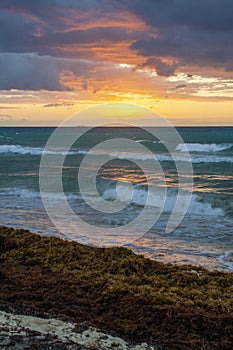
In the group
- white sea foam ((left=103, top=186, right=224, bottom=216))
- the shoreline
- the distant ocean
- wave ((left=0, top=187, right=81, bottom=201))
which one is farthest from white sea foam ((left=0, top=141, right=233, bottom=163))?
the shoreline

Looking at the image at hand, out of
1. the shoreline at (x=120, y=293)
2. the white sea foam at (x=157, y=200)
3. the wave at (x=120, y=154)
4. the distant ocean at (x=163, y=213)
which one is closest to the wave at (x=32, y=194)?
the distant ocean at (x=163, y=213)

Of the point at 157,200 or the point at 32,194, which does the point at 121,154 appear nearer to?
the point at 32,194

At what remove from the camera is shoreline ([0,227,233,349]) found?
4.50 meters

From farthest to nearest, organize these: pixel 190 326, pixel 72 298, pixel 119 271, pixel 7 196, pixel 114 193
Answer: pixel 114 193 < pixel 7 196 < pixel 119 271 < pixel 72 298 < pixel 190 326

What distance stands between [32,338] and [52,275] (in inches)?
81.0

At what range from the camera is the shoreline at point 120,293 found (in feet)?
14.8

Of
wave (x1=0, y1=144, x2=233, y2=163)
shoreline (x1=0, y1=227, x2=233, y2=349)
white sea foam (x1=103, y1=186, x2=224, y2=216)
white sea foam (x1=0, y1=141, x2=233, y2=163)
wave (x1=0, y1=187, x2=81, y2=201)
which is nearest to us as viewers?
shoreline (x1=0, y1=227, x2=233, y2=349)

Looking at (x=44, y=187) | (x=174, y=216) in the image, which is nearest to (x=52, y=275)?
(x=174, y=216)

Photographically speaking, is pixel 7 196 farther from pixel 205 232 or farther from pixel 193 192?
pixel 205 232

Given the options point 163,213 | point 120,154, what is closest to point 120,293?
point 163,213

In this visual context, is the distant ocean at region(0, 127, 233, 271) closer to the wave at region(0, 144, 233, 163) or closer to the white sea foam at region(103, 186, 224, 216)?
the white sea foam at region(103, 186, 224, 216)

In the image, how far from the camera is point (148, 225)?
38.5 feet

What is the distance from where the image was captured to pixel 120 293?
539cm

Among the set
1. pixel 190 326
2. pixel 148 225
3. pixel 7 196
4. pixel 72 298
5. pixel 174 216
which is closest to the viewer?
pixel 190 326
